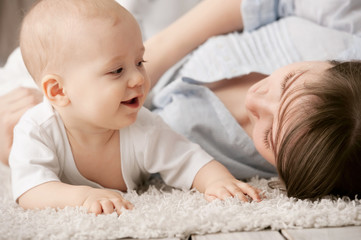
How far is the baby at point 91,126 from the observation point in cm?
103

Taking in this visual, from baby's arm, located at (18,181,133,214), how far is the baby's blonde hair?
0.24m

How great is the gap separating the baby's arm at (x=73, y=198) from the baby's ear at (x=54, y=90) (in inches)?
6.9

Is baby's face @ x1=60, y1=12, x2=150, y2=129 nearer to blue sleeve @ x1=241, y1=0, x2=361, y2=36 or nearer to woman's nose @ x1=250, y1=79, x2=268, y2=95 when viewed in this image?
woman's nose @ x1=250, y1=79, x2=268, y2=95

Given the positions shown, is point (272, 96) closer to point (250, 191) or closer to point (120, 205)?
point (250, 191)

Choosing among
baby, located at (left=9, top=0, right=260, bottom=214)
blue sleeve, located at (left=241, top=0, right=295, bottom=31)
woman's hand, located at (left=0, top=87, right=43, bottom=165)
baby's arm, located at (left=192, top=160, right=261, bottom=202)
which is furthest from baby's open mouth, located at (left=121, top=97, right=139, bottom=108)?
blue sleeve, located at (left=241, top=0, right=295, bottom=31)

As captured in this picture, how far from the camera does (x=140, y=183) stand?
1271 millimetres

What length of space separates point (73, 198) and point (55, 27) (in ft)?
1.17

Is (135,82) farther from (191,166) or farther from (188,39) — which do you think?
(188,39)

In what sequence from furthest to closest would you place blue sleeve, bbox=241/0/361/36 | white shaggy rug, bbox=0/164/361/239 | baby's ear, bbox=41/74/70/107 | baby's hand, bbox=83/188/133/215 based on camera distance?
blue sleeve, bbox=241/0/361/36 < baby's ear, bbox=41/74/70/107 < baby's hand, bbox=83/188/133/215 < white shaggy rug, bbox=0/164/361/239

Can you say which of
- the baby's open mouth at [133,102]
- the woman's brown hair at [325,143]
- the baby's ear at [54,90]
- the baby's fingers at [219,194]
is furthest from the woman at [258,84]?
the baby's ear at [54,90]

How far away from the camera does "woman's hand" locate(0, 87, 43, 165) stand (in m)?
1.37

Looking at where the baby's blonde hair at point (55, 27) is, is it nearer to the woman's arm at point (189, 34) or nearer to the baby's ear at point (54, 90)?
the baby's ear at point (54, 90)

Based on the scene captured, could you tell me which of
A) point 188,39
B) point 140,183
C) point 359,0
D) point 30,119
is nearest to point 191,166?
point 140,183

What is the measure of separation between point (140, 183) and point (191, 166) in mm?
166
